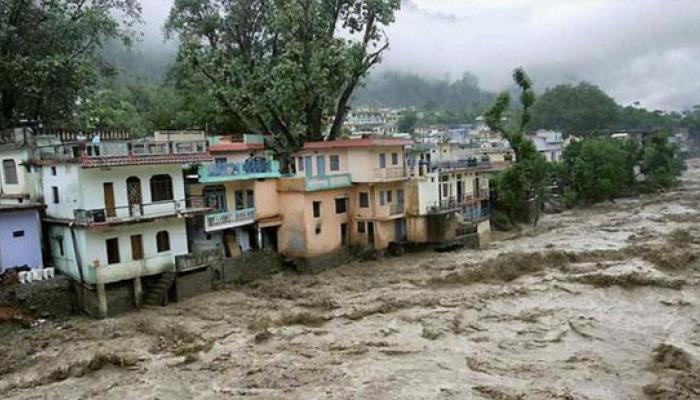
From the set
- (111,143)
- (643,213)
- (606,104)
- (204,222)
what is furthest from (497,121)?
(606,104)

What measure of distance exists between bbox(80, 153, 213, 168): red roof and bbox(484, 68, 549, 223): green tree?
24161 mm

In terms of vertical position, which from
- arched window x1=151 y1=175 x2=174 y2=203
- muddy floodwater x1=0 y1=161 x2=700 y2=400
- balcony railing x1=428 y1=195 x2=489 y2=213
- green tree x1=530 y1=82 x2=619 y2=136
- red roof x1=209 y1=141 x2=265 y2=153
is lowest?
muddy floodwater x1=0 y1=161 x2=700 y2=400

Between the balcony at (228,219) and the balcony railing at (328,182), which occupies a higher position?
the balcony railing at (328,182)

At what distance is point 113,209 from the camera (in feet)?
75.6

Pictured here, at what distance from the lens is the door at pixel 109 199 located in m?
23.0

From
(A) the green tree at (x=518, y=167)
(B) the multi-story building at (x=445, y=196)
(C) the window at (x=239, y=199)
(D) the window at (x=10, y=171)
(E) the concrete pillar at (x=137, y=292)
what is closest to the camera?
(E) the concrete pillar at (x=137, y=292)

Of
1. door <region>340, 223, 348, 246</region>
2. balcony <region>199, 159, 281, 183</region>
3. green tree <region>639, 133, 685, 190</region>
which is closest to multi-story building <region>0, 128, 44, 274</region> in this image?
balcony <region>199, 159, 281, 183</region>

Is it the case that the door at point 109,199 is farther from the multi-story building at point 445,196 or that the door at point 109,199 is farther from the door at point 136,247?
the multi-story building at point 445,196

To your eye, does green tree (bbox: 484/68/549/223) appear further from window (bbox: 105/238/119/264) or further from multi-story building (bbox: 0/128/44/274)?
multi-story building (bbox: 0/128/44/274)

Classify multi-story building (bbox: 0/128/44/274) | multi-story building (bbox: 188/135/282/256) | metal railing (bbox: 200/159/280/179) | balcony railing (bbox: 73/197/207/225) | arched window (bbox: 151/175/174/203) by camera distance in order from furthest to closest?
metal railing (bbox: 200/159/280/179)
multi-story building (bbox: 188/135/282/256)
arched window (bbox: 151/175/174/203)
multi-story building (bbox: 0/128/44/274)
balcony railing (bbox: 73/197/207/225)

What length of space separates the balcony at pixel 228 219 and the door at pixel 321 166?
4.40m

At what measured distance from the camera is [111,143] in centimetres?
2267

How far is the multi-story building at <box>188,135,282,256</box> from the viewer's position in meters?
27.2

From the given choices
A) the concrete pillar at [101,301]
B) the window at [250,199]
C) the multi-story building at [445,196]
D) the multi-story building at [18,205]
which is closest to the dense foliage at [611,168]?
the multi-story building at [445,196]
